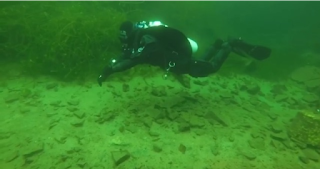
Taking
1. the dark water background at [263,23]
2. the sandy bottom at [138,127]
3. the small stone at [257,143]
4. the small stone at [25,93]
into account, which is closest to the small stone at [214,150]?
the sandy bottom at [138,127]

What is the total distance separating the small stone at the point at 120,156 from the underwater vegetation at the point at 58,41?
11.2ft

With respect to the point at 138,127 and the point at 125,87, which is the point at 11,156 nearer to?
the point at 138,127

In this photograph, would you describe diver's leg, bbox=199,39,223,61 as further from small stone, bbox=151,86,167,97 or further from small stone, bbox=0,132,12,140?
small stone, bbox=0,132,12,140

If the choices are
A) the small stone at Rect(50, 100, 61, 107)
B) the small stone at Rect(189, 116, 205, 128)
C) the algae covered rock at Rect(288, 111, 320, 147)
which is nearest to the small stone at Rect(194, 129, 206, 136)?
the small stone at Rect(189, 116, 205, 128)

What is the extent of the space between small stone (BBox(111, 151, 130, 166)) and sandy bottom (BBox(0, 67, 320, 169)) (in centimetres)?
2

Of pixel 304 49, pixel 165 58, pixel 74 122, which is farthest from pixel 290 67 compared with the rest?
pixel 74 122

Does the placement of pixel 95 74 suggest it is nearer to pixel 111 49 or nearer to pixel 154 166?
pixel 111 49

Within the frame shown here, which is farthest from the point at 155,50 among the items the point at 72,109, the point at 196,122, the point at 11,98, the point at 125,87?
the point at 11,98

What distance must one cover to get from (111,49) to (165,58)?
3.08 metres

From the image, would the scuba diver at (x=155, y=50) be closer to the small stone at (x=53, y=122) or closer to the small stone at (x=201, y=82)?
the small stone at (x=53, y=122)

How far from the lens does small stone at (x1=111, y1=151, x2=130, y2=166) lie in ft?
12.8

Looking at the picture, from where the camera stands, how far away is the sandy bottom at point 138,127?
405cm

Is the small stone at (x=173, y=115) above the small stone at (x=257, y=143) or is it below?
above

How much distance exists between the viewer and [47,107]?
5.39m
